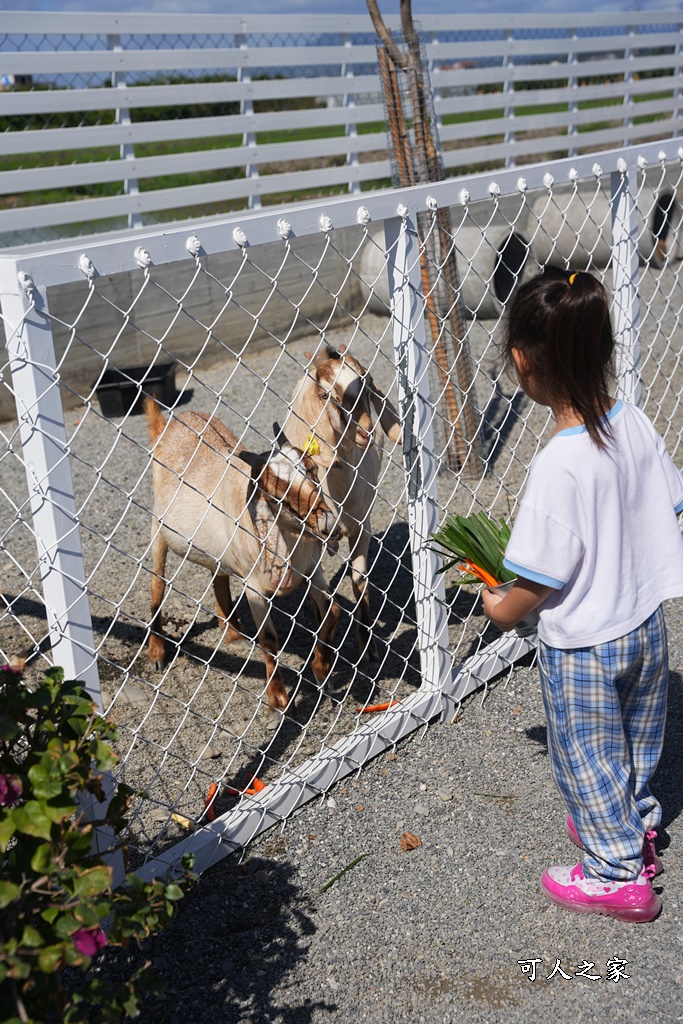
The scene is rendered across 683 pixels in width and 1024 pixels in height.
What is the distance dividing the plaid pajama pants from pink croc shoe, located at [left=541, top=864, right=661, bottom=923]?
3 cm

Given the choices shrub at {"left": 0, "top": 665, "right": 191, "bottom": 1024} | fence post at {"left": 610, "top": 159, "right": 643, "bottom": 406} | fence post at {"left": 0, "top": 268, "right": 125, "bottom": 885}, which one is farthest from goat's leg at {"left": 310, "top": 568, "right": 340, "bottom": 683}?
shrub at {"left": 0, "top": 665, "right": 191, "bottom": 1024}

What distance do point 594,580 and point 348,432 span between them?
5.26 ft

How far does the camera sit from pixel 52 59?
8516 millimetres

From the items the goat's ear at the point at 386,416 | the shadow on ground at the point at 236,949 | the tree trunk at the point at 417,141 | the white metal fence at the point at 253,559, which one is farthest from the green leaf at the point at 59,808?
the tree trunk at the point at 417,141

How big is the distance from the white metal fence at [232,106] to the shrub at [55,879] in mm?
7467

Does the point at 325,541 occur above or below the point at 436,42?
below

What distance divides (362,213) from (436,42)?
1068cm

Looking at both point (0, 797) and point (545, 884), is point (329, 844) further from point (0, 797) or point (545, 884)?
point (0, 797)

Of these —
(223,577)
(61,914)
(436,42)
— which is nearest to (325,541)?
(223,577)

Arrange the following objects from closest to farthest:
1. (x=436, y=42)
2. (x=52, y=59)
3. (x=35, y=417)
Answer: (x=35, y=417), (x=52, y=59), (x=436, y=42)

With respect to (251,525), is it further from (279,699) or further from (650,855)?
(650,855)

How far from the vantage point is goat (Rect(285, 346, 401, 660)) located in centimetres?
348

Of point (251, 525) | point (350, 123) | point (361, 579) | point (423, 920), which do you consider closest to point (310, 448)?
point (251, 525)

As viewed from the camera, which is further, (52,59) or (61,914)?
(52,59)
